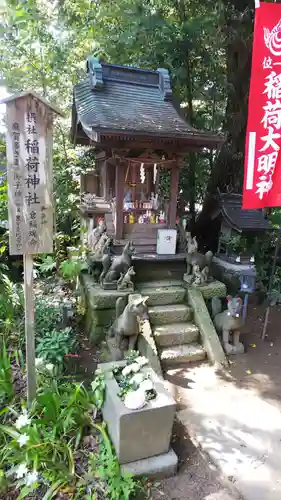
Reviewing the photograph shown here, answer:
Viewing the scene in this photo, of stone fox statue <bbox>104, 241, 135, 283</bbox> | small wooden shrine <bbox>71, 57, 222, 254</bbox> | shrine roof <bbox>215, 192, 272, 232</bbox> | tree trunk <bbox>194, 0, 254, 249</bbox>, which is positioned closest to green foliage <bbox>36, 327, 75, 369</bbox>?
stone fox statue <bbox>104, 241, 135, 283</bbox>

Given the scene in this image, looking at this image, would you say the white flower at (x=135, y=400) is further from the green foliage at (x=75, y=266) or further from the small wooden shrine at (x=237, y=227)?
the small wooden shrine at (x=237, y=227)

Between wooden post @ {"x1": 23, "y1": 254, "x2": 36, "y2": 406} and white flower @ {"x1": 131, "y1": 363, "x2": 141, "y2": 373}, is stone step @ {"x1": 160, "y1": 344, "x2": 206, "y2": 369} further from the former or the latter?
wooden post @ {"x1": 23, "y1": 254, "x2": 36, "y2": 406}

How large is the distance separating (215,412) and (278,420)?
76 centimetres

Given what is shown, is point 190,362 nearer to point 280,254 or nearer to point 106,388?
point 106,388

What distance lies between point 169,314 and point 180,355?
0.71 meters

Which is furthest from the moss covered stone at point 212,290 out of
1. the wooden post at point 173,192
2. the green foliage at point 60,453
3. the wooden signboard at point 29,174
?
the wooden signboard at point 29,174

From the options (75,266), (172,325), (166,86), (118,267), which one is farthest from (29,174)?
(166,86)

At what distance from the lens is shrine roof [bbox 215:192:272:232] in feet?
22.9

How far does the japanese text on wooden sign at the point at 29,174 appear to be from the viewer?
294cm

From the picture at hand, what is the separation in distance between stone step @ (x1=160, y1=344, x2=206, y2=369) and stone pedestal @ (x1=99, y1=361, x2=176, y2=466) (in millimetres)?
1888

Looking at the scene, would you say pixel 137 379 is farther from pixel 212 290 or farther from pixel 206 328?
pixel 212 290

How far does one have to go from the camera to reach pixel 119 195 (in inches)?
244

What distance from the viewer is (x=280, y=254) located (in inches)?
358

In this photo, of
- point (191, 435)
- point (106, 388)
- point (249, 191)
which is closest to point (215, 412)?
point (191, 435)
